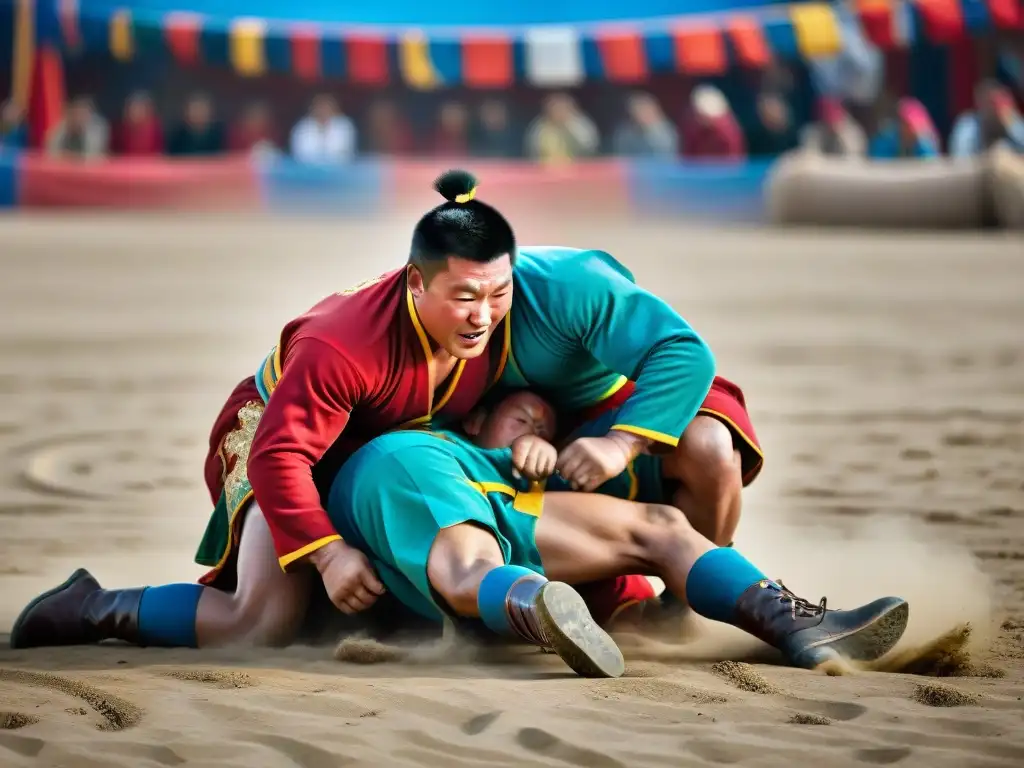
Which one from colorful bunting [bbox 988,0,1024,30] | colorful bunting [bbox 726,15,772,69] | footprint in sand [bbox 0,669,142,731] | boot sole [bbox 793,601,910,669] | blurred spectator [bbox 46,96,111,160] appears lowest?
footprint in sand [bbox 0,669,142,731]

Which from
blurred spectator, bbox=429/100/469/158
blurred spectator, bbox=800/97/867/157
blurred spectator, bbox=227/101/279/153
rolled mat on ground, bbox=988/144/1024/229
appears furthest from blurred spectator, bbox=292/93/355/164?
rolled mat on ground, bbox=988/144/1024/229

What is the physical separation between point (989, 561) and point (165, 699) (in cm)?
216

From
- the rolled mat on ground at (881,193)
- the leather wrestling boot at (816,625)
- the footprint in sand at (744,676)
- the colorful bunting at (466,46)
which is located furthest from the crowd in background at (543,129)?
the footprint in sand at (744,676)

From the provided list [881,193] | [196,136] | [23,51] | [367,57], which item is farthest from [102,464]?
[23,51]

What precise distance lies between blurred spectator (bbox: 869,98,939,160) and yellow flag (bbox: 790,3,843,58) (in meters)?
1.29

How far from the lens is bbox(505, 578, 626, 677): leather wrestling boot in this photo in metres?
2.88

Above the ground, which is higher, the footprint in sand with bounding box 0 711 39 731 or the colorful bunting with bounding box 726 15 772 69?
the colorful bunting with bounding box 726 15 772 69

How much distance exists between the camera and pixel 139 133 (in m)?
19.7

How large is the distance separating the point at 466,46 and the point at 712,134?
12.5ft

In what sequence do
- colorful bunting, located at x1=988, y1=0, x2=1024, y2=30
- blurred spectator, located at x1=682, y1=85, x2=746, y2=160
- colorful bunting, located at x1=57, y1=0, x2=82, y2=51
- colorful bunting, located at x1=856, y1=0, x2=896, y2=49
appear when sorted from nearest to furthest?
blurred spectator, located at x1=682, y1=85, x2=746, y2=160 < colorful bunting, located at x1=988, y1=0, x2=1024, y2=30 < colorful bunting, located at x1=856, y1=0, x2=896, y2=49 < colorful bunting, located at x1=57, y1=0, x2=82, y2=51

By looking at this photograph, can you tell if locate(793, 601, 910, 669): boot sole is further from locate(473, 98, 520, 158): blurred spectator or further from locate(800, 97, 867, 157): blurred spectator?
locate(473, 98, 520, 158): blurred spectator

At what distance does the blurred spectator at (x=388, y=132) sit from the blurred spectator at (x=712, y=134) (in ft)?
14.2

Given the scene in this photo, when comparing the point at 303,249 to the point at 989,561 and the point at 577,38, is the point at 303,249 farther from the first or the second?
the point at 989,561

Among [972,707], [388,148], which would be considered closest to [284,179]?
[388,148]
